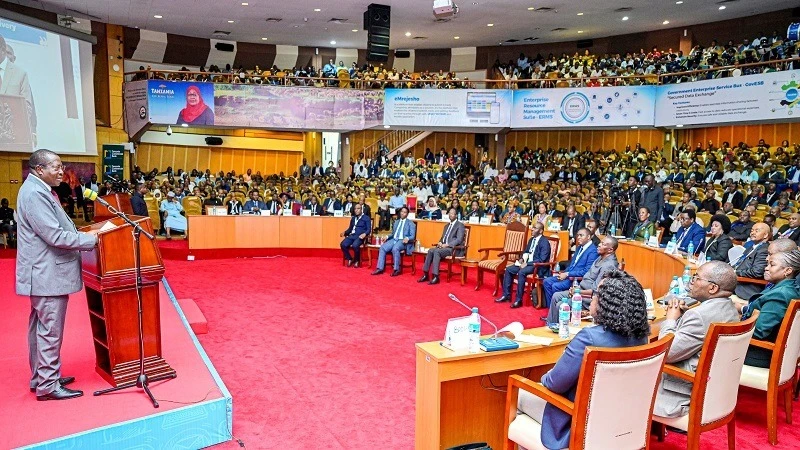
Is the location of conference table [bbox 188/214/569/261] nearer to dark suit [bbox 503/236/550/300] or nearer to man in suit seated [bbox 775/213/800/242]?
dark suit [bbox 503/236/550/300]

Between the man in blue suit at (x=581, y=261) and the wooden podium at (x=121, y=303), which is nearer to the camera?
the wooden podium at (x=121, y=303)

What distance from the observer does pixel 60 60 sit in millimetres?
12742

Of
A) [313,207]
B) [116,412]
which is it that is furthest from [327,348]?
[313,207]

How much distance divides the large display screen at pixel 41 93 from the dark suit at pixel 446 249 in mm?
8442

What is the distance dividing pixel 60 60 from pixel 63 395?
11854mm

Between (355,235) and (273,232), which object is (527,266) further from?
(273,232)

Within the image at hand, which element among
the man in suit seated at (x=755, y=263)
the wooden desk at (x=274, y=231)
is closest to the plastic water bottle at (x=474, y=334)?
the man in suit seated at (x=755, y=263)

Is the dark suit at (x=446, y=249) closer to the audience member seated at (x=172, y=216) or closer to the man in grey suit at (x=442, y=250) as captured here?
the man in grey suit at (x=442, y=250)

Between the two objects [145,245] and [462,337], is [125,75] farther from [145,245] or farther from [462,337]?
[462,337]

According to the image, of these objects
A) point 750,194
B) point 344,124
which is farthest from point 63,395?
point 344,124

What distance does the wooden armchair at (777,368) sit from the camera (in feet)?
10.7

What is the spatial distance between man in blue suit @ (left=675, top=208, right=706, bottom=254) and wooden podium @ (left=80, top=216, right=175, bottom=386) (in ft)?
19.5

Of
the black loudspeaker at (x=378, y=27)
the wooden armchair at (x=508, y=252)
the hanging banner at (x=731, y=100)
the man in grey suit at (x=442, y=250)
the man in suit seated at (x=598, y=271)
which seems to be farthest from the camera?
the black loudspeaker at (x=378, y=27)

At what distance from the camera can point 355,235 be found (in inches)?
384
